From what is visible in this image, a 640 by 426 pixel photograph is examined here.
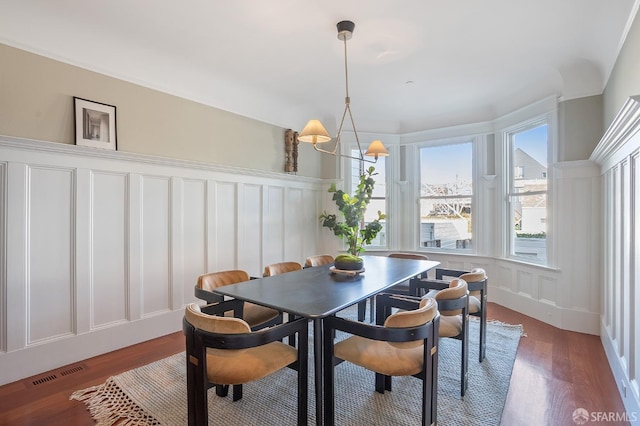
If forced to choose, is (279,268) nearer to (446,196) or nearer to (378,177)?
(378,177)

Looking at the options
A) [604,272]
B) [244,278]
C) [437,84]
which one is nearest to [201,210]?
[244,278]

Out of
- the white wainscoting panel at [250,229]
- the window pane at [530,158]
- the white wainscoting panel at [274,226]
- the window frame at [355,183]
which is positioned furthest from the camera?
the window frame at [355,183]

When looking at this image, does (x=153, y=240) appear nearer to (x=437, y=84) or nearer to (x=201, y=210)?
(x=201, y=210)

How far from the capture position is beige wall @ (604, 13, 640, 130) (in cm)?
221

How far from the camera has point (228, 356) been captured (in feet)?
6.04

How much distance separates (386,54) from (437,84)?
3.62ft

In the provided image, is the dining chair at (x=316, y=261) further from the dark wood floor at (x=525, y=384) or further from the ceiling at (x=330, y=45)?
the ceiling at (x=330, y=45)

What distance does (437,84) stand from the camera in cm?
402

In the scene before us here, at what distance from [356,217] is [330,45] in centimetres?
189

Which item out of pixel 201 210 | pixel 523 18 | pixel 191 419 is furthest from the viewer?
pixel 201 210

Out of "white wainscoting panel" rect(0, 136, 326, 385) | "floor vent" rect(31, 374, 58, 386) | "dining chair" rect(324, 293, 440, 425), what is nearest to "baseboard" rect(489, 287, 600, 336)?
"dining chair" rect(324, 293, 440, 425)

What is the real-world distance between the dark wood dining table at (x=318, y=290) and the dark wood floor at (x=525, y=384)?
3.75 ft

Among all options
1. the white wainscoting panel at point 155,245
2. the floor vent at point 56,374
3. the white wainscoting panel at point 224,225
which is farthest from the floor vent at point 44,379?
the white wainscoting panel at point 224,225

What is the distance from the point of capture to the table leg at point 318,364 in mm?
1723
